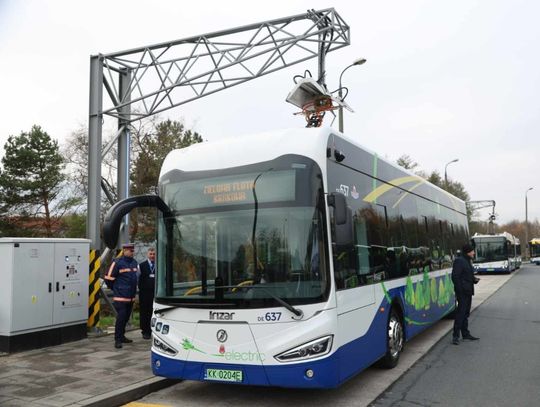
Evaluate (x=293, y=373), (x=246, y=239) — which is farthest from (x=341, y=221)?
(x=293, y=373)

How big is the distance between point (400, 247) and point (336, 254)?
2.75 m

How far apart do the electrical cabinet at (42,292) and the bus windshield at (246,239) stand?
3448 millimetres

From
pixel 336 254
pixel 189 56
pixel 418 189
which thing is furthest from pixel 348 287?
pixel 189 56

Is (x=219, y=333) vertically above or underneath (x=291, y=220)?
underneath

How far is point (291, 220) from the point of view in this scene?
211 inches

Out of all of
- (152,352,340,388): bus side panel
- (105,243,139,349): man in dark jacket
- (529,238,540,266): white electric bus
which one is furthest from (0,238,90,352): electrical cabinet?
(529,238,540,266): white electric bus

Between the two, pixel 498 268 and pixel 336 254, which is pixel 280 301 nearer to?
pixel 336 254

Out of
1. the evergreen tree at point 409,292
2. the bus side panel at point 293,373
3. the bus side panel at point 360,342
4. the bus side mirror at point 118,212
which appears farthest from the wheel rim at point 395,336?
the bus side mirror at point 118,212

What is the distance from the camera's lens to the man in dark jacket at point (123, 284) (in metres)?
8.52

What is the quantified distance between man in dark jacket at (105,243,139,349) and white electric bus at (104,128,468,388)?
9.43ft

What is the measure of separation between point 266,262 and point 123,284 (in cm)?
424

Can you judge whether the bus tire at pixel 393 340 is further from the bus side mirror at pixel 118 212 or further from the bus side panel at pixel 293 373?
the bus side mirror at pixel 118 212

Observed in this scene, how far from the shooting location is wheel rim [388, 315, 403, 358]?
7121mm

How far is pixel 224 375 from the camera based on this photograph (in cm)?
532
